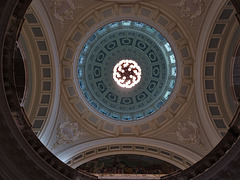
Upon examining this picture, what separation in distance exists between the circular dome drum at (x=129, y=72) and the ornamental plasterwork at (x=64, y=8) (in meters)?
2.35

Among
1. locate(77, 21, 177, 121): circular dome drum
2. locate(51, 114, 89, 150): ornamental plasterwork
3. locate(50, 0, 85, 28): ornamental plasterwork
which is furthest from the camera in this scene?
locate(77, 21, 177, 121): circular dome drum

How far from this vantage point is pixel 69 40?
51.4 feet

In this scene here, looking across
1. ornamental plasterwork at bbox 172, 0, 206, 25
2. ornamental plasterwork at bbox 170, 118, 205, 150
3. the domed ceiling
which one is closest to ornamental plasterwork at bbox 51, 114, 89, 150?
the domed ceiling

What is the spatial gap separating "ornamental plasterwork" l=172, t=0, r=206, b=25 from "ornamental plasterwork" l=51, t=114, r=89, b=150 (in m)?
10.4

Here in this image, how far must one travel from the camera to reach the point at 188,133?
15.9 metres

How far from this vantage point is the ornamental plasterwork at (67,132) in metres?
15.6

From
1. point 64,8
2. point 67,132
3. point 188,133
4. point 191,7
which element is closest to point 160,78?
point 188,133

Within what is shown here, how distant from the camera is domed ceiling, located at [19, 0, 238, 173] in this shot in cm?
1430

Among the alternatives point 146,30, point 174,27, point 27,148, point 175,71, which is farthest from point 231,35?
point 27,148

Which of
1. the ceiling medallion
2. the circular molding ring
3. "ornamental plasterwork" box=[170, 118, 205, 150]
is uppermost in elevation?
the ceiling medallion

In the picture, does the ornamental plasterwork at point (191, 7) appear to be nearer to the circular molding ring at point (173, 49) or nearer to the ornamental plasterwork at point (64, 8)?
the circular molding ring at point (173, 49)

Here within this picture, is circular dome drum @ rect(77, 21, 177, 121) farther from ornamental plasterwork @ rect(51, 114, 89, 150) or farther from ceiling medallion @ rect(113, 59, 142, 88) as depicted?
ornamental plasterwork @ rect(51, 114, 89, 150)

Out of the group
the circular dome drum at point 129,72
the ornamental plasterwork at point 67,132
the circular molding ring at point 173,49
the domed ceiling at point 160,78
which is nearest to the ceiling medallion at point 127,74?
the circular dome drum at point 129,72

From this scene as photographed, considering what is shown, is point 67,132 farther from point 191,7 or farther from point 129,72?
point 191,7
